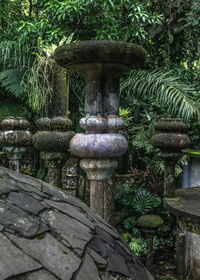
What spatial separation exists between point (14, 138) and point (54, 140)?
0.24 meters

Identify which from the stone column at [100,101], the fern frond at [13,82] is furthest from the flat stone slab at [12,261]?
the fern frond at [13,82]

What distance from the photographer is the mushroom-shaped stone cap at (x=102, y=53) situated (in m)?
1.60

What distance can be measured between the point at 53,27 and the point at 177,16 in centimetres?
237

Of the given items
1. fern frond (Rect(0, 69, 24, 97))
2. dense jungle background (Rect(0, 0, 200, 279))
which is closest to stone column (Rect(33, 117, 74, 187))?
dense jungle background (Rect(0, 0, 200, 279))

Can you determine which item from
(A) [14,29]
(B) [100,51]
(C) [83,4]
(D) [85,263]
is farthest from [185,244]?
(A) [14,29]

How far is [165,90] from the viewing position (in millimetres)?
4656

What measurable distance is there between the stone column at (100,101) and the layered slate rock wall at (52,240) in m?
0.98

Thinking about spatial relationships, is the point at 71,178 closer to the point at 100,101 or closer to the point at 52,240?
the point at 100,101

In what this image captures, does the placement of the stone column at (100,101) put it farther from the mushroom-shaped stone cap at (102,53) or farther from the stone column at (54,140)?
the stone column at (54,140)

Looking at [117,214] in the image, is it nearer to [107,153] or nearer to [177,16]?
[107,153]

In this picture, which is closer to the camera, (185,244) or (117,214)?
(185,244)

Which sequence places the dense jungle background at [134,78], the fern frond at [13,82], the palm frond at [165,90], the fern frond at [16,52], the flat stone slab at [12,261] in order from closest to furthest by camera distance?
the flat stone slab at [12,261] < the dense jungle background at [134,78] < the palm frond at [165,90] < the fern frond at [13,82] < the fern frond at [16,52]

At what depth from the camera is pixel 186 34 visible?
5672 millimetres

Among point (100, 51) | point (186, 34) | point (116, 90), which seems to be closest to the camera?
point (100, 51)
